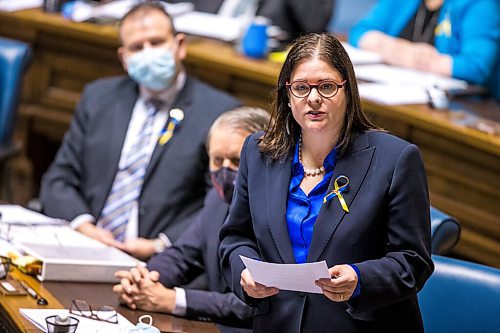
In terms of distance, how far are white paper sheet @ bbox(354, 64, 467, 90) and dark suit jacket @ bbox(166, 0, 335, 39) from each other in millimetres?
756

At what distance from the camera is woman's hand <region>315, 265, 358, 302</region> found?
251 cm

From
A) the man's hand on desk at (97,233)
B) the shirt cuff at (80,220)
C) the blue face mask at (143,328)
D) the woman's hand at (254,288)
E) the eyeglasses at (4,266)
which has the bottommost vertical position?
the man's hand on desk at (97,233)

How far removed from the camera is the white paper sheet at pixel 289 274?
2.47 metres

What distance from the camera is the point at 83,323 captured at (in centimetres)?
294

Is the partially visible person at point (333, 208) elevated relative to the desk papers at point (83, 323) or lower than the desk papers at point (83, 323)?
elevated

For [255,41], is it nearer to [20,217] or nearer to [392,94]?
[392,94]

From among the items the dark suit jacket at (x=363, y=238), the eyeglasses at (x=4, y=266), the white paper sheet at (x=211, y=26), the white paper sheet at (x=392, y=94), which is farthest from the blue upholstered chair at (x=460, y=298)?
the white paper sheet at (x=211, y=26)

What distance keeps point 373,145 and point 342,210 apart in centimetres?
17

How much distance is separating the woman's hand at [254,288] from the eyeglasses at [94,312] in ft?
1.56

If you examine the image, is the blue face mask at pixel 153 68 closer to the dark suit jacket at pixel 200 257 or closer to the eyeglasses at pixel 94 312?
the dark suit jacket at pixel 200 257

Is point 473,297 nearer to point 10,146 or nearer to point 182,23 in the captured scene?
point 10,146

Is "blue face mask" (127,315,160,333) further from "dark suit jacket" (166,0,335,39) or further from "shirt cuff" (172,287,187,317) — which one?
"dark suit jacket" (166,0,335,39)

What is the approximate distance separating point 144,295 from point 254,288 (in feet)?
2.05

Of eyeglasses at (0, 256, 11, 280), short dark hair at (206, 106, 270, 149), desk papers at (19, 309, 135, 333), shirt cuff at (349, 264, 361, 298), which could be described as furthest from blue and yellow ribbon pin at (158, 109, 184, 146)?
shirt cuff at (349, 264, 361, 298)
